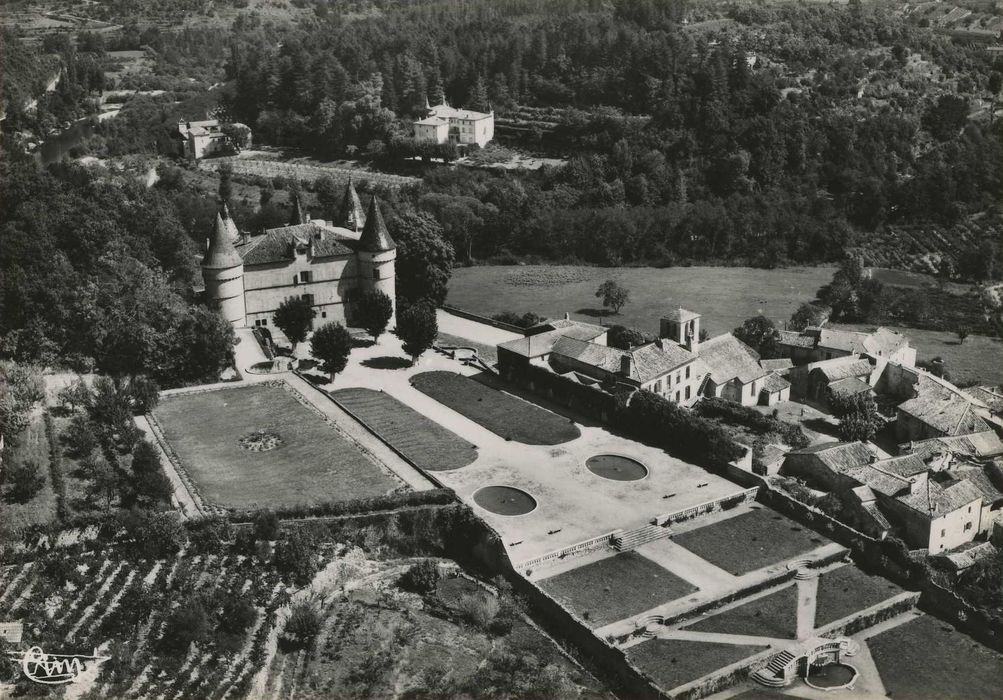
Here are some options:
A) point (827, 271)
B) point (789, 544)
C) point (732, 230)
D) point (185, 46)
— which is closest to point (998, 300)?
point (827, 271)

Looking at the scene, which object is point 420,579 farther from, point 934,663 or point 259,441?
point 934,663

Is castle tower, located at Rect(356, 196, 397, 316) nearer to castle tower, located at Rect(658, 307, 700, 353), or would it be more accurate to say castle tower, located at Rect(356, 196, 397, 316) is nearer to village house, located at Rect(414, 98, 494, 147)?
castle tower, located at Rect(658, 307, 700, 353)

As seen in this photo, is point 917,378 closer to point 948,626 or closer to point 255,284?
point 948,626

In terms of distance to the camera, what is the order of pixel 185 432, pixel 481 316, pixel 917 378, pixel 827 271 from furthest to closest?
pixel 827 271
pixel 481 316
pixel 917 378
pixel 185 432

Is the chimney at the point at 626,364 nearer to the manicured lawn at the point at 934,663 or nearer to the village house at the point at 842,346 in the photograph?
the village house at the point at 842,346

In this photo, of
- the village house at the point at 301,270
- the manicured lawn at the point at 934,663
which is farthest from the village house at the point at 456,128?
the manicured lawn at the point at 934,663

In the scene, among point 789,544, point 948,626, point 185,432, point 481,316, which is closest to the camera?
point 948,626
